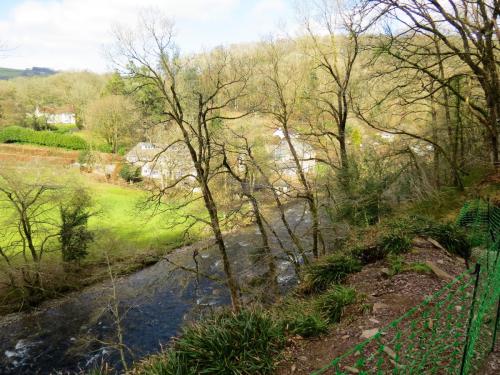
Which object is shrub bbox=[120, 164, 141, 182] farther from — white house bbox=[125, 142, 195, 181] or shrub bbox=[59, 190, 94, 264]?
shrub bbox=[59, 190, 94, 264]

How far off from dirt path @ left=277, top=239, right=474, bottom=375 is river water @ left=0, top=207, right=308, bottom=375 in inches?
213

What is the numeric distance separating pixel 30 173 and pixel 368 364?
18.6 m

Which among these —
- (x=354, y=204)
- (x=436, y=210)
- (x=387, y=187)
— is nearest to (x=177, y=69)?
(x=354, y=204)

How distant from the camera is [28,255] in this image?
62.2 feet

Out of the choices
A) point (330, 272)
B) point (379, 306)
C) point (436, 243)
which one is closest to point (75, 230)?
point (330, 272)

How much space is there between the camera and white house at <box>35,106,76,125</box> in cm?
4897

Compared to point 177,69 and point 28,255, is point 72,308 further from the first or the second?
point 177,69

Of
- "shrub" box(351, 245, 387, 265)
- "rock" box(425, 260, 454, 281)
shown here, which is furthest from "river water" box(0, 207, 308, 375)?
"rock" box(425, 260, 454, 281)

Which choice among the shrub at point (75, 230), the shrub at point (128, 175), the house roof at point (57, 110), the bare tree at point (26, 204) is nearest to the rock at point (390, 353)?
the bare tree at point (26, 204)

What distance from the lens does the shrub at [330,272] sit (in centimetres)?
852

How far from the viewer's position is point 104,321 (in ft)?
49.3

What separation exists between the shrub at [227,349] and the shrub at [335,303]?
47.3 inches

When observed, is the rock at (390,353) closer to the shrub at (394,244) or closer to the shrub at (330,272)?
the shrub at (330,272)

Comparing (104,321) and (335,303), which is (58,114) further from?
(335,303)
